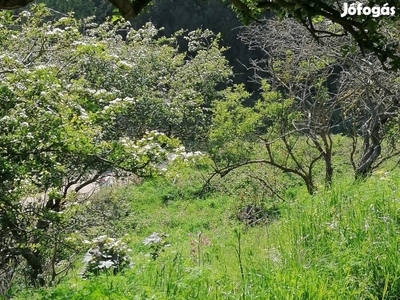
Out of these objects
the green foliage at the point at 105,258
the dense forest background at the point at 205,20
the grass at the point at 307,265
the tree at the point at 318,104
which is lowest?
the green foliage at the point at 105,258

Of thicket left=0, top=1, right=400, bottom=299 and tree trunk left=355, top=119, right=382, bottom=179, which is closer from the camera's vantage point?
thicket left=0, top=1, right=400, bottom=299

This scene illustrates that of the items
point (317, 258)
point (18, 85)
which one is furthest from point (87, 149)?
point (317, 258)

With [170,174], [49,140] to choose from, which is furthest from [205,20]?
[49,140]

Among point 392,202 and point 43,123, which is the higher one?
point 43,123

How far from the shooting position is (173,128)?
12.6 m

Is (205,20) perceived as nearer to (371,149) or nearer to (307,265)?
(371,149)

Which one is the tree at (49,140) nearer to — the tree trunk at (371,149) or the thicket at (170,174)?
the thicket at (170,174)

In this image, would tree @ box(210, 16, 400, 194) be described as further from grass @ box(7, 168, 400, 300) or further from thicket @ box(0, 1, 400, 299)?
grass @ box(7, 168, 400, 300)

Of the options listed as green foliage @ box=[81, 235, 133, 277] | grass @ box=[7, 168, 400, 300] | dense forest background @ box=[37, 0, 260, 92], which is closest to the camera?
grass @ box=[7, 168, 400, 300]

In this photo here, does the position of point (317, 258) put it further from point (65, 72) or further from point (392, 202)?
point (65, 72)

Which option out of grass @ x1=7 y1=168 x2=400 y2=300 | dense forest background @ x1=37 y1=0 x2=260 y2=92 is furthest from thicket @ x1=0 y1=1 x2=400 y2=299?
dense forest background @ x1=37 y1=0 x2=260 y2=92

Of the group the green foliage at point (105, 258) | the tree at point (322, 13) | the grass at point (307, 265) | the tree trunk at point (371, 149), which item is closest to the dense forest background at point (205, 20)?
the tree trunk at point (371, 149)

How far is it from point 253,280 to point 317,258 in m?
0.52

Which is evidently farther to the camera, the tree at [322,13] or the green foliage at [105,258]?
the green foliage at [105,258]
